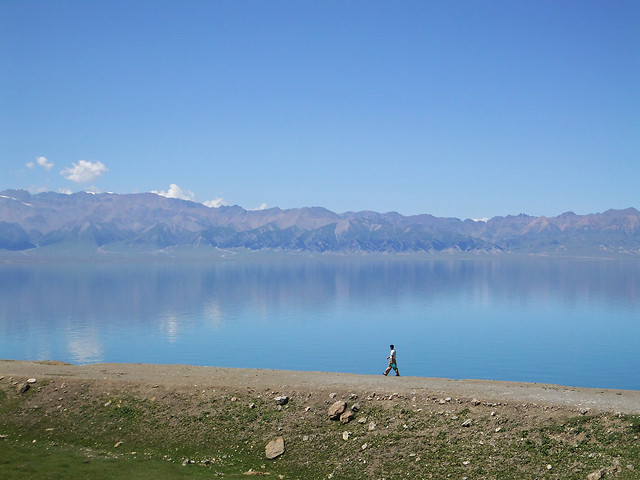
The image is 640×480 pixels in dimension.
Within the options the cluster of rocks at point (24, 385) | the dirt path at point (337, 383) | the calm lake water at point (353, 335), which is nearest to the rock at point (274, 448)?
the dirt path at point (337, 383)

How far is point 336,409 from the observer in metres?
39.2

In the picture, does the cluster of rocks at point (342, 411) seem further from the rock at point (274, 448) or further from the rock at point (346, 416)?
the rock at point (274, 448)

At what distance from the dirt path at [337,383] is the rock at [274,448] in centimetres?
543

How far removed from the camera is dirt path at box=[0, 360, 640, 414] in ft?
125

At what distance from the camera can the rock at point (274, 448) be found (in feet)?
119

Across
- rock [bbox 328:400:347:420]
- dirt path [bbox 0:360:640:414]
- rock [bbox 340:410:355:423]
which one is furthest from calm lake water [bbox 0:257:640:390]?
rock [bbox 340:410:355:423]

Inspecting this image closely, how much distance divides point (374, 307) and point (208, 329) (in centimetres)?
5616

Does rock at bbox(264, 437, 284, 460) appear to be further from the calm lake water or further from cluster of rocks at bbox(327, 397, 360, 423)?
the calm lake water

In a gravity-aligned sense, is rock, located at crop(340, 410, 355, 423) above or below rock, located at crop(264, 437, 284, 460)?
above

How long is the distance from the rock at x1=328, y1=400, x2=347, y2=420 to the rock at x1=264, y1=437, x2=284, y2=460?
378cm

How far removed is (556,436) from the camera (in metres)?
33.8

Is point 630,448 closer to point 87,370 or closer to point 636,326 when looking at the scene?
point 87,370

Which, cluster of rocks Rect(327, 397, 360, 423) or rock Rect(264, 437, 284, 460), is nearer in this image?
rock Rect(264, 437, 284, 460)

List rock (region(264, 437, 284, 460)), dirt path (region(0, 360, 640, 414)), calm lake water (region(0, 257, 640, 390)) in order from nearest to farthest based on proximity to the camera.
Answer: rock (region(264, 437, 284, 460))
dirt path (region(0, 360, 640, 414))
calm lake water (region(0, 257, 640, 390))
